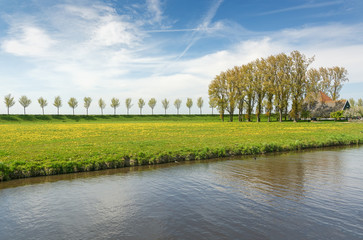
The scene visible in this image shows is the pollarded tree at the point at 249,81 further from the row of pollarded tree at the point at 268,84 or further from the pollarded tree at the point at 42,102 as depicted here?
the pollarded tree at the point at 42,102

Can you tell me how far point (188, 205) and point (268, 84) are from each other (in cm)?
6747

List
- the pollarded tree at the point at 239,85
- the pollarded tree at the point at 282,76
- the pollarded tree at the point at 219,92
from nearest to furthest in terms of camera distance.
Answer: the pollarded tree at the point at 282,76, the pollarded tree at the point at 239,85, the pollarded tree at the point at 219,92

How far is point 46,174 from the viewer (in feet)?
54.2

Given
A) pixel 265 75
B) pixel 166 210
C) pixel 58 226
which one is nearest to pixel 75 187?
pixel 58 226

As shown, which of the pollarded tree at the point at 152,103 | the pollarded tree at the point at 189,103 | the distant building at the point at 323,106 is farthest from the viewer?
the pollarded tree at the point at 152,103

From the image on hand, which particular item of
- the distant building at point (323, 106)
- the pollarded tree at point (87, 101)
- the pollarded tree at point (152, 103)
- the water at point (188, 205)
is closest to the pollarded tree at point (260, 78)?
the distant building at point (323, 106)

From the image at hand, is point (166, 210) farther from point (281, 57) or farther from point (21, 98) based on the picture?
point (21, 98)

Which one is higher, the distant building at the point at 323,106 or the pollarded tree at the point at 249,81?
the pollarded tree at the point at 249,81

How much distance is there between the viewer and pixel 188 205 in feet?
36.1

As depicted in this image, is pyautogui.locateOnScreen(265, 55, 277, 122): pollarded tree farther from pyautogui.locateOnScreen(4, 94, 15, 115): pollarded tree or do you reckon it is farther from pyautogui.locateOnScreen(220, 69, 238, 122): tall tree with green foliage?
pyautogui.locateOnScreen(4, 94, 15, 115): pollarded tree

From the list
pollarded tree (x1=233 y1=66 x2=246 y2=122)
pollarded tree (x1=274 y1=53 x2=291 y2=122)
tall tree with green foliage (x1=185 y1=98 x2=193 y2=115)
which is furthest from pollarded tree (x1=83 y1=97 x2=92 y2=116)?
pollarded tree (x1=274 y1=53 x2=291 y2=122)

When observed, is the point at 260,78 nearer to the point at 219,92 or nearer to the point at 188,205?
the point at 219,92

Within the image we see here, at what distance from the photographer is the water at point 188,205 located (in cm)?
855

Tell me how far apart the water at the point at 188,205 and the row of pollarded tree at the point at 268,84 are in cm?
5877
